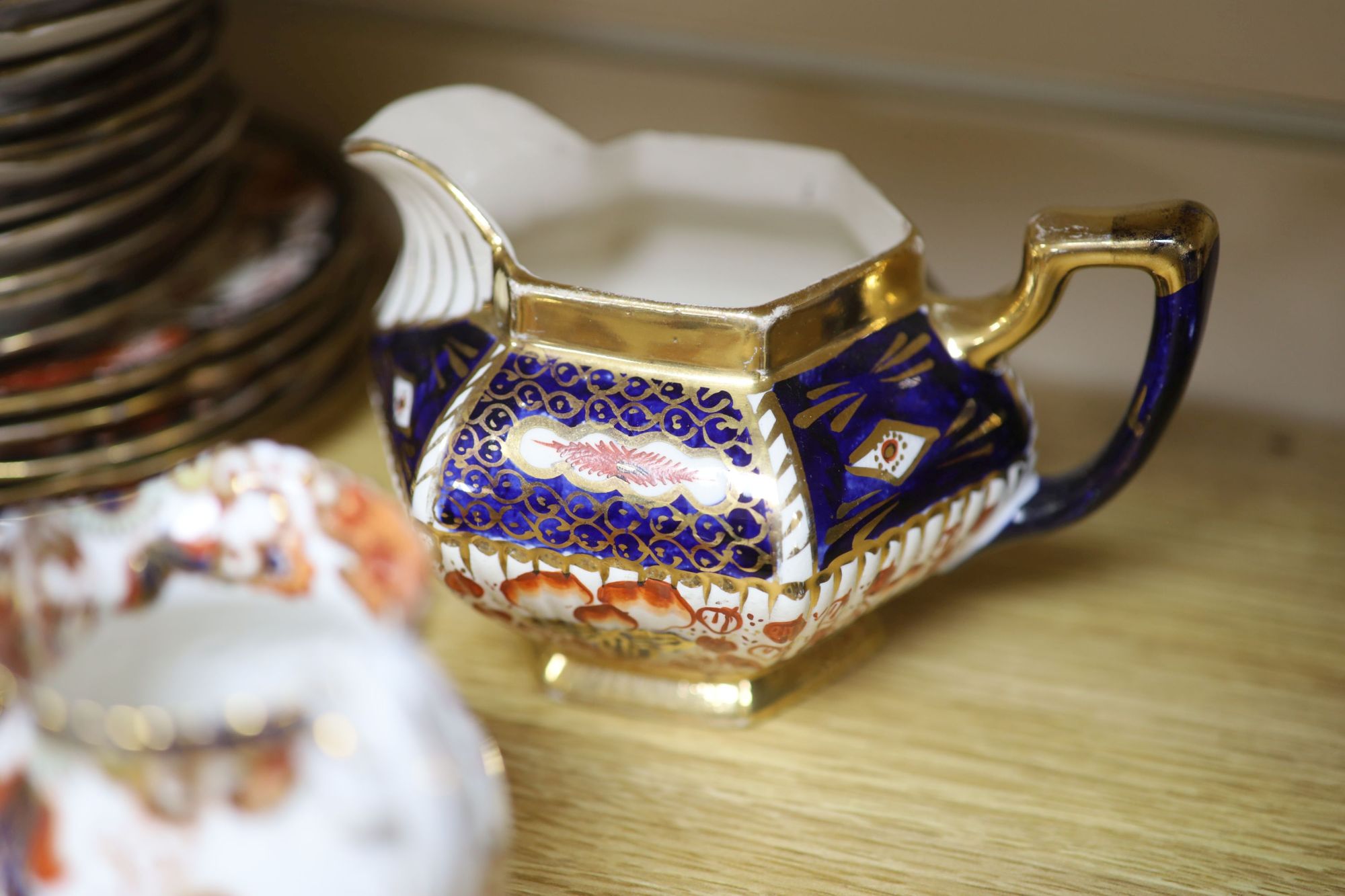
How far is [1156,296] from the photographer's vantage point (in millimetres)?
363

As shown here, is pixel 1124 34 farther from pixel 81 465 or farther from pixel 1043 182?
pixel 81 465

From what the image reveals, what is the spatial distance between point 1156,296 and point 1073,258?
3cm

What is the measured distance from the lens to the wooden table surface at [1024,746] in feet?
1.14

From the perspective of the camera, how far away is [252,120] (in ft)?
1.97

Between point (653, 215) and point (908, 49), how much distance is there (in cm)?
13

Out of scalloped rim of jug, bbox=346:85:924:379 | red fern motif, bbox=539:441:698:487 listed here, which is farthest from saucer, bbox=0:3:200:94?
red fern motif, bbox=539:441:698:487

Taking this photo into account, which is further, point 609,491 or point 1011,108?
point 1011,108

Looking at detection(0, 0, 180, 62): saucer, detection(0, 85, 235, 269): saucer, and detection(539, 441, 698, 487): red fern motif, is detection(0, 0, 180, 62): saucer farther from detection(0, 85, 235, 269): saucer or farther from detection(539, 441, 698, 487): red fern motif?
detection(539, 441, 698, 487): red fern motif

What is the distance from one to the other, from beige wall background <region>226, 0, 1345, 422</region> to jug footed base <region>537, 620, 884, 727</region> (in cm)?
23

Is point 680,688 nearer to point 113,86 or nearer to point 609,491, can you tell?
point 609,491

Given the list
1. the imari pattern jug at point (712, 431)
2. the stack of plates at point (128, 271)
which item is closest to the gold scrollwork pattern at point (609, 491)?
the imari pattern jug at point (712, 431)

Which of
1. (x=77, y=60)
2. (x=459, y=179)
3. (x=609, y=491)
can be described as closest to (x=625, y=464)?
(x=609, y=491)

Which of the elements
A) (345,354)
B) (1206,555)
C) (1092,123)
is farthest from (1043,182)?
(345,354)

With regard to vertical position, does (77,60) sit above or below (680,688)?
above
